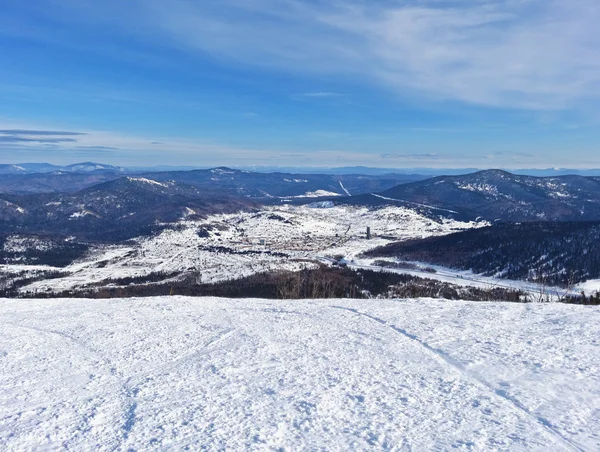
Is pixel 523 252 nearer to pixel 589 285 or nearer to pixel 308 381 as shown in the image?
pixel 589 285

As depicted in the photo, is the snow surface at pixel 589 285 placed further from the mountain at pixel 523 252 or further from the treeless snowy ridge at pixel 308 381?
the treeless snowy ridge at pixel 308 381

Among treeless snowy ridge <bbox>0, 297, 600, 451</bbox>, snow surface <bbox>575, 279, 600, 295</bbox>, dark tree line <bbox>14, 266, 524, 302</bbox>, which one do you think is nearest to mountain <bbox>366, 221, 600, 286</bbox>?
snow surface <bbox>575, 279, 600, 295</bbox>

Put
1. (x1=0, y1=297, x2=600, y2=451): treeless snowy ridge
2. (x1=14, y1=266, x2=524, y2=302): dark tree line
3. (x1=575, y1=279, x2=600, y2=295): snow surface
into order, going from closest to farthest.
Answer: (x1=0, y1=297, x2=600, y2=451): treeless snowy ridge < (x1=14, y1=266, x2=524, y2=302): dark tree line < (x1=575, y1=279, x2=600, y2=295): snow surface

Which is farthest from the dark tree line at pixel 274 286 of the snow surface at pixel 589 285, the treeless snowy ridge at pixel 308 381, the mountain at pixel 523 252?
the treeless snowy ridge at pixel 308 381

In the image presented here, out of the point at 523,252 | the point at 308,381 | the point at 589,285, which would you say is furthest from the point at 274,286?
the point at 523,252

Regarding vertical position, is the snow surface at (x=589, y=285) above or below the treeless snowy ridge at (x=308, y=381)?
below

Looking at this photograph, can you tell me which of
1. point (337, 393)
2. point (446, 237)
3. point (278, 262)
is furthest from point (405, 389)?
point (446, 237)

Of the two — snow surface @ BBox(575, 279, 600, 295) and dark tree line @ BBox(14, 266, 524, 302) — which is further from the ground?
snow surface @ BBox(575, 279, 600, 295)

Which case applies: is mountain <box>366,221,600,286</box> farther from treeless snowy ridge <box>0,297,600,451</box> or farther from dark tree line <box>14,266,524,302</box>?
treeless snowy ridge <box>0,297,600,451</box>

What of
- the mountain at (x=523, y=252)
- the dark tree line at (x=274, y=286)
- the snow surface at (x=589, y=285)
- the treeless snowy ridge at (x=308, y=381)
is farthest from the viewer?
the mountain at (x=523, y=252)

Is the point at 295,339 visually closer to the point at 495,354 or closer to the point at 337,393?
the point at 337,393
